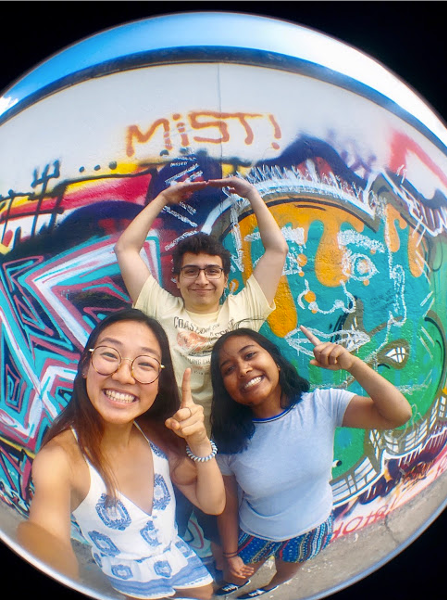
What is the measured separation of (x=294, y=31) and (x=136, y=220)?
3.33 ft

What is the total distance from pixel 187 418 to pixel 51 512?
0.65 meters

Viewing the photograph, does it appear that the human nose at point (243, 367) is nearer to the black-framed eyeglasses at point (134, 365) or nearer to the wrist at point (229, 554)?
the black-framed eyeglasses at point (134, 365)

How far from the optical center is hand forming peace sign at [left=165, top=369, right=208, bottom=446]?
2.33m

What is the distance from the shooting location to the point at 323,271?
2.50 metres

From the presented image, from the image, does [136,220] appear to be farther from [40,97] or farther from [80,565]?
[80,565]

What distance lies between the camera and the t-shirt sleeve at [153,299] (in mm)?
2393

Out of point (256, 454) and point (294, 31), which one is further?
point (294, 31)

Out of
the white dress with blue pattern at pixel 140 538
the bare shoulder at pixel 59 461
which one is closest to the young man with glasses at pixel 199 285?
the white dress with blue pattern at pixel 140 538

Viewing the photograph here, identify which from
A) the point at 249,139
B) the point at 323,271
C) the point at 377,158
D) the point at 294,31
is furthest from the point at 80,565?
the point at 294,31

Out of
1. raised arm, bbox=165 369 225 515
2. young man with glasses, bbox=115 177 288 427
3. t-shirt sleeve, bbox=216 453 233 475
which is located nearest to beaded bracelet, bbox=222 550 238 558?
raised arm, bbox=165 369 225 515

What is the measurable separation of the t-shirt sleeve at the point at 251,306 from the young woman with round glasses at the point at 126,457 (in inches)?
11.5

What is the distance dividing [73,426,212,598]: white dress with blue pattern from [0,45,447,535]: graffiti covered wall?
339mm

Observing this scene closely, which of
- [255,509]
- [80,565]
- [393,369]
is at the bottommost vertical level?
[80,565]

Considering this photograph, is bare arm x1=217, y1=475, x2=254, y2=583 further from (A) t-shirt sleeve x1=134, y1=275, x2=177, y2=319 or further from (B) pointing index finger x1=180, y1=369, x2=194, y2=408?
(A) t-shirt sleeve x1=134, y1=275, x2=177, y2=319
